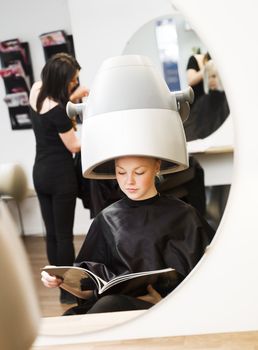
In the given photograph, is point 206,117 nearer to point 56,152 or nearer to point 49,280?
point 56,152

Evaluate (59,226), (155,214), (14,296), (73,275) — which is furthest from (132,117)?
(14,296)

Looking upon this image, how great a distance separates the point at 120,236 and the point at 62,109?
0.45 meters

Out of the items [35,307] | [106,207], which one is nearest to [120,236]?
[106,207]

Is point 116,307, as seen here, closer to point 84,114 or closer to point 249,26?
point 84,114

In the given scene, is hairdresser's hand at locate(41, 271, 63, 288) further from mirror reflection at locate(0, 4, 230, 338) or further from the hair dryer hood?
the hair dryer hood

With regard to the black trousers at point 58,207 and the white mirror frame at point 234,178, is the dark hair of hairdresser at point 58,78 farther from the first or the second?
the black trousers at point 58,207

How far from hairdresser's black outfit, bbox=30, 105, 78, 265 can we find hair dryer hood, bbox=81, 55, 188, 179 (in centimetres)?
9

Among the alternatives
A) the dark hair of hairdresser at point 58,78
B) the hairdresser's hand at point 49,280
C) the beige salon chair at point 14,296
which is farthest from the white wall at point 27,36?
the beige salon chair at point 14,296

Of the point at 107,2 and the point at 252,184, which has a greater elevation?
the point at 107,2

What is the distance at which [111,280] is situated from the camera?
149 cm

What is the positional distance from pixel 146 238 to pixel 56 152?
15.9 inches

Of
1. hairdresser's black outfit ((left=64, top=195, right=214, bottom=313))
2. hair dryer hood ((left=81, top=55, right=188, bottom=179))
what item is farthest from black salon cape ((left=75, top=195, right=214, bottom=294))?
hair dryer hood ((left=81, top=55, right=188, bottom=179))

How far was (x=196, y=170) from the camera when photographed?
56.8 inches

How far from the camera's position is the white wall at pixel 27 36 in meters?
1.39
